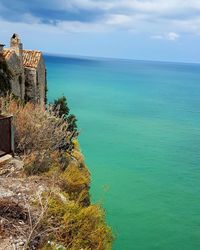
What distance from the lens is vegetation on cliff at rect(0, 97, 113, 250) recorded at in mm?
6652

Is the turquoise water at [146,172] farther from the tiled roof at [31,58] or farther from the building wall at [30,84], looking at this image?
the tiled roof at [31,58]

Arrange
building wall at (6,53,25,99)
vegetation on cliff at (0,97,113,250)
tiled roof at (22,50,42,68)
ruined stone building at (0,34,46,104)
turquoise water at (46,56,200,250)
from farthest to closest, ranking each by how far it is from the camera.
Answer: tiled roof at (22,50,42,68) → building wall at (6,53,25,99) → turquoise water at (46,56,200,250) → ruined stone building at (0,34,46,104) → vegetation on cliff at (0,97,113,250)

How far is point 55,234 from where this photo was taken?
671 cm

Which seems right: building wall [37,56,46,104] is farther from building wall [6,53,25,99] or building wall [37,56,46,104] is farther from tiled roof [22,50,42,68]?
building wall [6,53,25,99]

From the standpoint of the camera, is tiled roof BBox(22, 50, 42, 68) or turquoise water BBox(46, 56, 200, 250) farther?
tiled roof BBox(22, 50, 42, 68)

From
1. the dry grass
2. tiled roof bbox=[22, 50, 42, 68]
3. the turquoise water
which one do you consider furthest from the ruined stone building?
the turquoise water

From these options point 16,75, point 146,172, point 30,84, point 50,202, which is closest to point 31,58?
point 30,84

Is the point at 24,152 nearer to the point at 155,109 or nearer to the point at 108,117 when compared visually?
the point at 108,117

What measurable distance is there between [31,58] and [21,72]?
2.68m

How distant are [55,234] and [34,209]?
30.8 inches

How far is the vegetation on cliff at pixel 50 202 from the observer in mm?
6652

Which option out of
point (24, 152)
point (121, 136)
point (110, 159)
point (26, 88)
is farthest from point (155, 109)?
point (24, 152)

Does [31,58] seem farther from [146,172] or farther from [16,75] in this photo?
[146,172]

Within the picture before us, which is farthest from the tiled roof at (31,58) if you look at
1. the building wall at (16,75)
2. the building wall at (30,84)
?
the building wall at (16,75)
